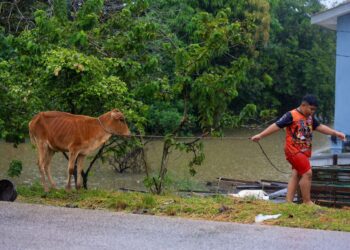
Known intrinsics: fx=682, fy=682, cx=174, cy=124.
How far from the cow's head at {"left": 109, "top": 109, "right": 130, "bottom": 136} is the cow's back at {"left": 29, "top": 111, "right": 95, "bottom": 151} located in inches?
12.1

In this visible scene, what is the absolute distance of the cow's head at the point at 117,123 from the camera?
36.1 feet

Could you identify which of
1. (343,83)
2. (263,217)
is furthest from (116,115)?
(343,83)

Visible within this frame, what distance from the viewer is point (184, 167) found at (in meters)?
25.4

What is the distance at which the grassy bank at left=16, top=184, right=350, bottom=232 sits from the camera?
27.6 feet

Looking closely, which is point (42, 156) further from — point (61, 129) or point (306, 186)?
point (306, 186)

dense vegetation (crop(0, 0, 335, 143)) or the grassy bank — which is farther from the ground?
dense vegetation (crop(0, 0, 335, 143))

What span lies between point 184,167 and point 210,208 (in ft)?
53.1

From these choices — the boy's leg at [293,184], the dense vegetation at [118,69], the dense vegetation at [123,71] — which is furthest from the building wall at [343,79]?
the boy's leg at [293,184]

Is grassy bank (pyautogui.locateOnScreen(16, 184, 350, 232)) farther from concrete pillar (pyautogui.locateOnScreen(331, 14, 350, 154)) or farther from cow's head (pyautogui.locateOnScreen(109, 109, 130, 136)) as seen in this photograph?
concrete pillar (pyautogui.locateOnScreen(331, 14, 350, 154))

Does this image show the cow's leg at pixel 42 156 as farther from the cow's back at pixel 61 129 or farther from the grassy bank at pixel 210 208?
the grassy bank at pixel 210 208

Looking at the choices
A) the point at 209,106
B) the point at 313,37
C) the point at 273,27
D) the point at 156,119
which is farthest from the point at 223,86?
the point at 313,37

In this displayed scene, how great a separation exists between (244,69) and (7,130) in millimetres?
4697

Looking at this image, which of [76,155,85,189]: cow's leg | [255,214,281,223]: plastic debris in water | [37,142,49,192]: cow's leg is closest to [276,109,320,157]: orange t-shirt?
[255,214,281,223]: plastic debris in water

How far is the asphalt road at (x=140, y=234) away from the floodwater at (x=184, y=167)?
8.37 meters
